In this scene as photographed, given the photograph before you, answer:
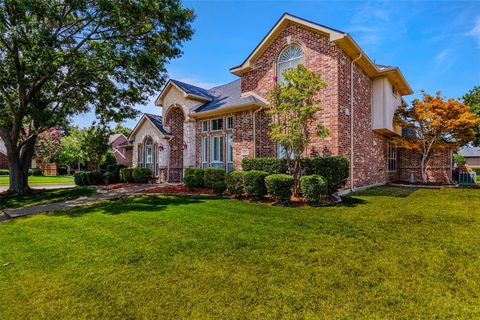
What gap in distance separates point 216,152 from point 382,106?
9736mm

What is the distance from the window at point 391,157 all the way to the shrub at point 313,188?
11.0 m

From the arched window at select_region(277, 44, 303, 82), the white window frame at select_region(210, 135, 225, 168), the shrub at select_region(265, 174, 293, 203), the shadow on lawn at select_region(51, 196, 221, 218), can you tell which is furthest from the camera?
the white window frame at select_region(210, 135, 225, 168)

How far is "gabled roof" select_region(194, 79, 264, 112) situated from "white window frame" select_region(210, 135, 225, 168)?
178cm

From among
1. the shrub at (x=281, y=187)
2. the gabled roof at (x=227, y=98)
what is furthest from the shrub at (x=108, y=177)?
the shrub at (x=281, y=187)

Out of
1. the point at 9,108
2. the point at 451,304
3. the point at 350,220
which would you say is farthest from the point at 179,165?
the point at 451,304

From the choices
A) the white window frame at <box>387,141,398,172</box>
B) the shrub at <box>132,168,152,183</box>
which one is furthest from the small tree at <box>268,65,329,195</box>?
the shrub at <box>132,168,152,183</box>

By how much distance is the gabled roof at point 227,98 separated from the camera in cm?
1357

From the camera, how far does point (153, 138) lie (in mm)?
18328

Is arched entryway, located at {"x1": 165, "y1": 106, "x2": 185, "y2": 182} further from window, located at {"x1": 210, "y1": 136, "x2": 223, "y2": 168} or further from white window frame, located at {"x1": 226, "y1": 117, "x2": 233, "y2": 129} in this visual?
white window frame, located at {"x1": 226, "y1": 117, "x2": 233, "y2": 129}

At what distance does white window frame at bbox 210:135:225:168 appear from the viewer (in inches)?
602

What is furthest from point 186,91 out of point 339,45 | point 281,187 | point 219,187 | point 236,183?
point 281,187

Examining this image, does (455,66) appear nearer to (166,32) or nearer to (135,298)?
(166,32)

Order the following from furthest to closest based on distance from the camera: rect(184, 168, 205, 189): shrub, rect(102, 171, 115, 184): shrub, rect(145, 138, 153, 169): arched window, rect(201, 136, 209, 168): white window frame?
rect(102, 171, 115, 184): shrub
rect(145, 138, 153, 169): arched window
rect(201, 136, 209, 168): white window frame
rect(184, 168, 205, 189): shrub

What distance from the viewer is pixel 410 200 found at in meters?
9.91
